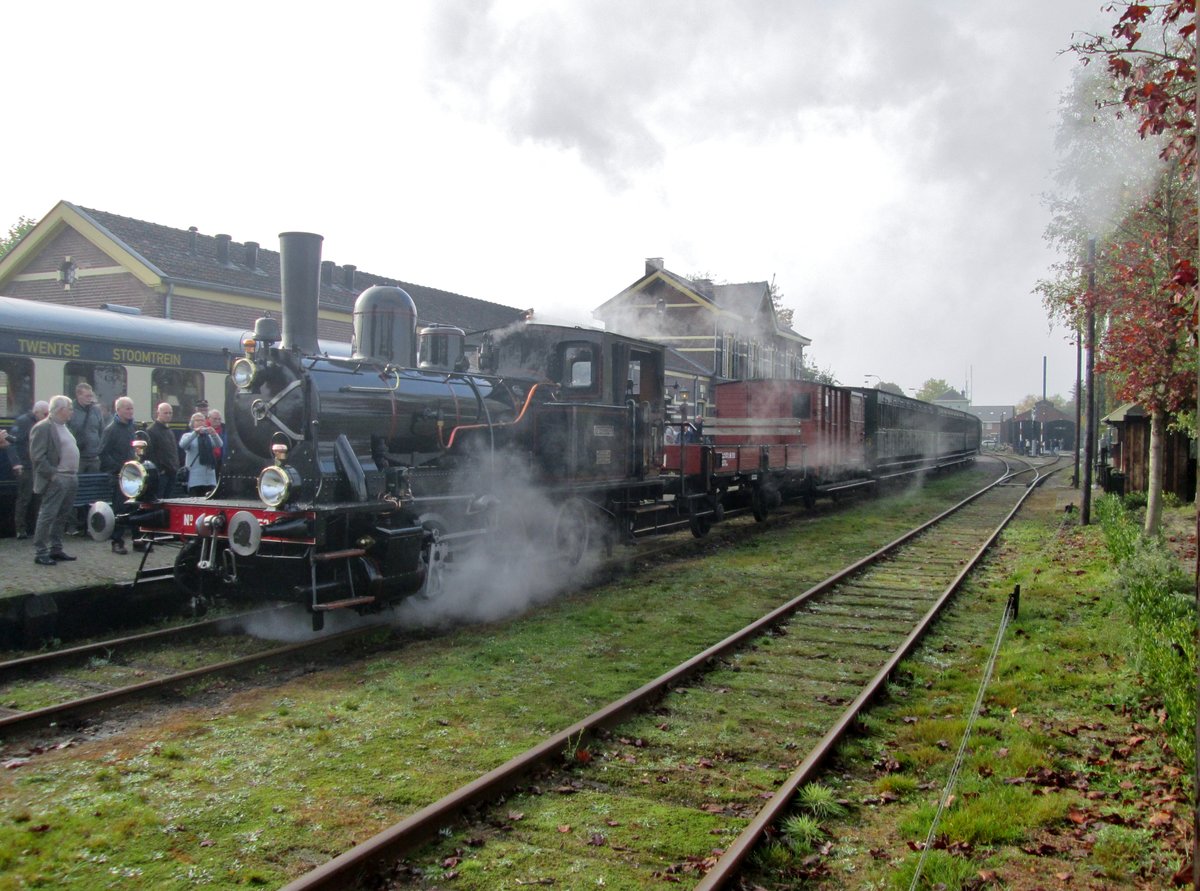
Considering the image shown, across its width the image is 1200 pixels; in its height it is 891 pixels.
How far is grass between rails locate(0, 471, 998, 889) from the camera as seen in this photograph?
3875 millimetres

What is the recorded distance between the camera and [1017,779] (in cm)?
484

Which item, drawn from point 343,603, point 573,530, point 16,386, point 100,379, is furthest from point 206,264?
point 343,603

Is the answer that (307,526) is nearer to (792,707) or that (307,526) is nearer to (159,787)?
(159,787)

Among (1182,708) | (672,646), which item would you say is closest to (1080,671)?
(1182,708)

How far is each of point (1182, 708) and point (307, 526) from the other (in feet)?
19.2

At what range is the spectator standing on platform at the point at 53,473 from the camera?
28.9 ft

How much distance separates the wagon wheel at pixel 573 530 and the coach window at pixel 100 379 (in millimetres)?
6896

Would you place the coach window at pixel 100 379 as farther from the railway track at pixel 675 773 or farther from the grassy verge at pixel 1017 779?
the grassy verge at pixel 1017 779

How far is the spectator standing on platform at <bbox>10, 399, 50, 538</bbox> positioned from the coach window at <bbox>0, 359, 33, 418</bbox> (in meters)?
0.56

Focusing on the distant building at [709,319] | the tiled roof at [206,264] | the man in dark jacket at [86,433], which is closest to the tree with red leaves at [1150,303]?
the man in dark jacket at [86,433]

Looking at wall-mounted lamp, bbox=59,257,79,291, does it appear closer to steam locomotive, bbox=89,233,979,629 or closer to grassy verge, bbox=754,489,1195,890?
steam locomotive, bbox=89,233,979,629

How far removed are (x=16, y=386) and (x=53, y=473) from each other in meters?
3.97

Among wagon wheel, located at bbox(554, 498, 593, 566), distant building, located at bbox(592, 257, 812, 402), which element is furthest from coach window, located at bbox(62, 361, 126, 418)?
distant building, located at bbox(592, 257, 812, 402)

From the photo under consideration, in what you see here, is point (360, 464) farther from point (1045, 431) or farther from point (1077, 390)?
point (1045, 431)
